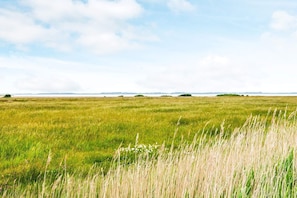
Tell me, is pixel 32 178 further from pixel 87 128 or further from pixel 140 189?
pixel 87 128

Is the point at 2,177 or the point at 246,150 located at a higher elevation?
the point at 246,150

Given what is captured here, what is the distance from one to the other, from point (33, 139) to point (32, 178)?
14.1ft

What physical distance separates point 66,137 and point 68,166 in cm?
399

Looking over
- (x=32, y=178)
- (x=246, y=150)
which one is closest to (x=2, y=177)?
(x=32, y=178)

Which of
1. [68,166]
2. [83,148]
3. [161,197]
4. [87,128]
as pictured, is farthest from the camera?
[87,128]

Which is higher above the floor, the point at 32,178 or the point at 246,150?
the point at 246,150

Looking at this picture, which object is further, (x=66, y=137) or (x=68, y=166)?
(x=66, y=137)

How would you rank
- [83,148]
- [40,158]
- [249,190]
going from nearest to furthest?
1. [249,190]
2. [40,158]
3. [83,148]

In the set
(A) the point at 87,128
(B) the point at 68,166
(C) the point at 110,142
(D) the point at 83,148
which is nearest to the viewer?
(B) the point at 68,166

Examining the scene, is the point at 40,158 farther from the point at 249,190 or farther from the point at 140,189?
the point at 249,190

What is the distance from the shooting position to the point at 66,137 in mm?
12633

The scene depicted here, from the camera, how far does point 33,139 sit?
38.8 feet

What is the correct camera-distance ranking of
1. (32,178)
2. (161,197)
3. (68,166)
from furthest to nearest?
(68,166) → (32,178) → (161,197)

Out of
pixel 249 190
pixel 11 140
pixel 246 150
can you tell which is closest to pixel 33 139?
pixel 11 140
